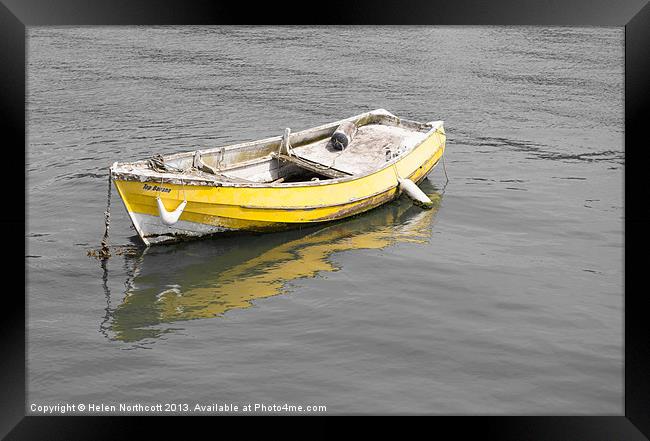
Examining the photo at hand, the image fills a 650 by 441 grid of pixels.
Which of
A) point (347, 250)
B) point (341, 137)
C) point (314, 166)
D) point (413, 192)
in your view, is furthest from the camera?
point (341, 137)

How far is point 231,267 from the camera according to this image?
46.2 feet

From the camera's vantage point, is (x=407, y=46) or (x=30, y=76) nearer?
(x=30, y=76)

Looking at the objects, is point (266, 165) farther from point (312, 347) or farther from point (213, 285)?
point (312, 347)

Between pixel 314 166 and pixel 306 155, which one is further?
pixel 306 155

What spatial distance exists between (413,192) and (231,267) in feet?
14.8

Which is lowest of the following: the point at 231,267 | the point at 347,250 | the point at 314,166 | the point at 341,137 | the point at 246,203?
the point at 231,267

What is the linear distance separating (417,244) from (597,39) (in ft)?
53.4

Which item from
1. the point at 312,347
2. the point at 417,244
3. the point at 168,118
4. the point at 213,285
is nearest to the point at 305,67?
the point at 168,118

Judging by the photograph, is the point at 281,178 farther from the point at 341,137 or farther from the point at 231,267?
the point at 231,267

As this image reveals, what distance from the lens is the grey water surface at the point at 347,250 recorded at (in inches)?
408

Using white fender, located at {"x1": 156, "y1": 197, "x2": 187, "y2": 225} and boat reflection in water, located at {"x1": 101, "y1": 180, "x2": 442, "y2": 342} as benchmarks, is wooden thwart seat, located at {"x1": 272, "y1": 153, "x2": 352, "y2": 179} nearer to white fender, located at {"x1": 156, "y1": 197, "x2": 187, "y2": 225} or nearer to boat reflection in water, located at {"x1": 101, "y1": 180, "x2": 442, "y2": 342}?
boat reflection in water, located at {"x1": 101, "y1": 180, "x2": 442, "y2": 342}

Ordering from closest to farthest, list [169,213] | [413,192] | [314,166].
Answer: [169,213] → [314,166] → [413,192]

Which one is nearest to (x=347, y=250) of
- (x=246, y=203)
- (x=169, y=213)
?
(x=246, y=203)

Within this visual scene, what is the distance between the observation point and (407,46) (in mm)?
28062
